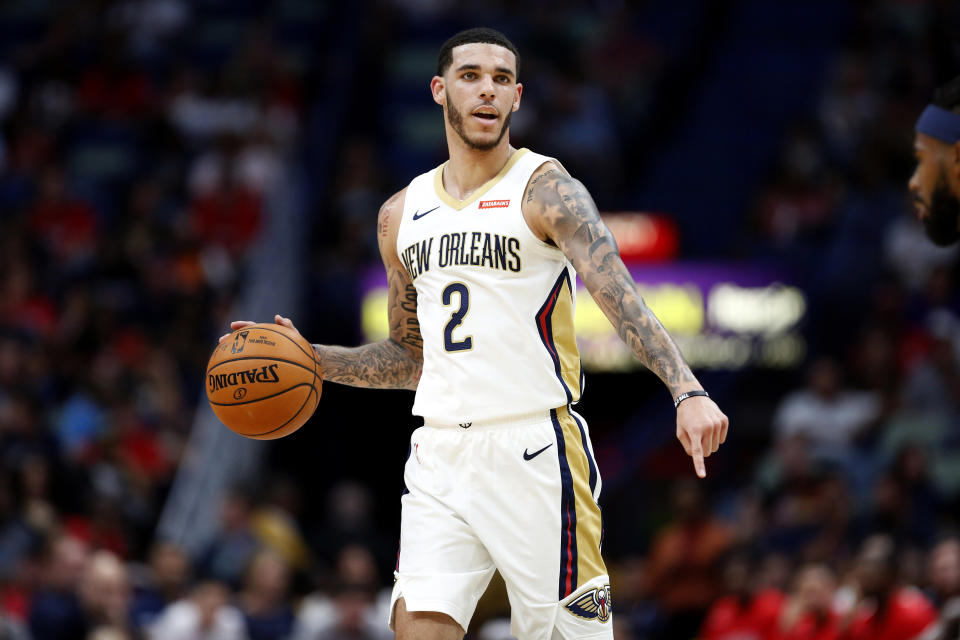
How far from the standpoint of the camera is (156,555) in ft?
34.9

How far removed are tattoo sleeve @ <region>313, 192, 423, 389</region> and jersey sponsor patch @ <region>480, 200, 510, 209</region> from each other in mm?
503

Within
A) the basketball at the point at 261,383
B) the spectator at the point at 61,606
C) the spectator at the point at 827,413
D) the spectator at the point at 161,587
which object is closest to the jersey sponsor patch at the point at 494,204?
the basketball at the point at 261,383

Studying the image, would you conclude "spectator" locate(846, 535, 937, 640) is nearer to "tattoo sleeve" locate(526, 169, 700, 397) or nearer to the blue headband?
the blue headband

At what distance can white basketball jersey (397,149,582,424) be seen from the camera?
15.1 ft

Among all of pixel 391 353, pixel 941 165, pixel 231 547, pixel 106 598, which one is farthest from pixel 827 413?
pixel 391 353

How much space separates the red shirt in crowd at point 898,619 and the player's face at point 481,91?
4.28 metres

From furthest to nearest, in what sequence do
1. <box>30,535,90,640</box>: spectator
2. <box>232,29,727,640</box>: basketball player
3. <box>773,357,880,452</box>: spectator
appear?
<box>773,357,880,452</box>: spectator
<box>30,535,90,640</box>: spectator
<box>232,29,727,640</box>: basketball player

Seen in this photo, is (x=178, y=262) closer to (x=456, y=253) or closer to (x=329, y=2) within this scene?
(x=329, y=2)

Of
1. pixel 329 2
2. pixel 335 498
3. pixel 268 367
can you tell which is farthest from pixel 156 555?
pixel 329 2

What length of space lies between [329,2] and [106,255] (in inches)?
209

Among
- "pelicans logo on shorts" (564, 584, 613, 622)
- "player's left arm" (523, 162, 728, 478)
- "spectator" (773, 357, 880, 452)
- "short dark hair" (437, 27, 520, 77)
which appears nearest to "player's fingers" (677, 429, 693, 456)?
"player's left arm" (523, 162, 728, 478)

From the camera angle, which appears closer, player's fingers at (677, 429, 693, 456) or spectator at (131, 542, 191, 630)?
player's fingers at (677, 429, 693, 456)

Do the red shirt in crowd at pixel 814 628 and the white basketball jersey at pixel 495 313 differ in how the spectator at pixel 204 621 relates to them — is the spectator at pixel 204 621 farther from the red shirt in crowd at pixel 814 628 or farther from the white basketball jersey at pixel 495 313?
the white basketball jersey at pixel 495 313

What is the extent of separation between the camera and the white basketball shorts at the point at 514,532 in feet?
14.8
